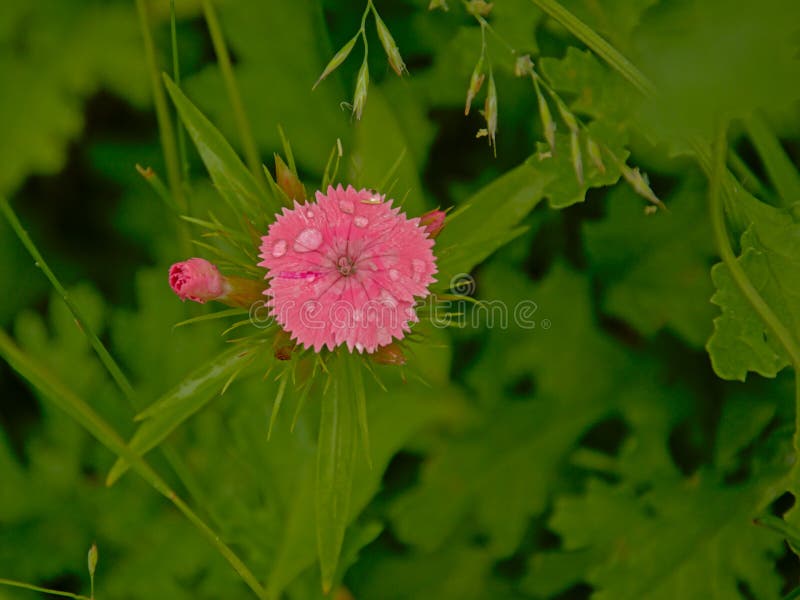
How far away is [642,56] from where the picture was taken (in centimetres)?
160

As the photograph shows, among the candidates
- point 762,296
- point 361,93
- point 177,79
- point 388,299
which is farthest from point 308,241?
point 762,296

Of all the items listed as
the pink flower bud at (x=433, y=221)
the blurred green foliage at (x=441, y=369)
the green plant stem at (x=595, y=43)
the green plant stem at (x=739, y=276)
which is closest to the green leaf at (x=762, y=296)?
the green plant stem at (x=739, y=276)

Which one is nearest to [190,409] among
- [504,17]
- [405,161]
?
[405,161]

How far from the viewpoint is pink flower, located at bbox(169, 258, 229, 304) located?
1193 mm

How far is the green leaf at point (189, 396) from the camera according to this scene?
1.32 m

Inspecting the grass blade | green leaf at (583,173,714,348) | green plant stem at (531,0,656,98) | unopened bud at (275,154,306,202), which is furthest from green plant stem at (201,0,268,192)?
the grass blade

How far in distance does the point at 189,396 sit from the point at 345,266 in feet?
1.20

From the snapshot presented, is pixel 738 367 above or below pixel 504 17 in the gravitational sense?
below

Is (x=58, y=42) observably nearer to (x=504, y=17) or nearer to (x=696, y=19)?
(x=504, y=17)

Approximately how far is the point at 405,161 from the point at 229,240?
50 centimetres

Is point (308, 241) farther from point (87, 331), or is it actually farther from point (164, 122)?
point (164, 122)

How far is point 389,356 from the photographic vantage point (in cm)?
129

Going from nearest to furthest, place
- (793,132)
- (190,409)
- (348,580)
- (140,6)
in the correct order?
(190,409) → (140,6) → (793,132) → (348,580)

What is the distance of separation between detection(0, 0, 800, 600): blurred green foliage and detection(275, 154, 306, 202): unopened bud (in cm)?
27
